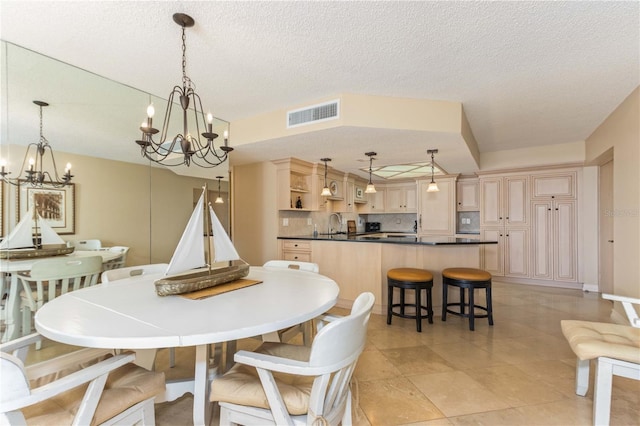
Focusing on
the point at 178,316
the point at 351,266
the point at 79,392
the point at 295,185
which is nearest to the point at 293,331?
the point at 178,316

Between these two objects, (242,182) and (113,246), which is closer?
(113,246)

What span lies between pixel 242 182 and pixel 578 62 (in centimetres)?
413

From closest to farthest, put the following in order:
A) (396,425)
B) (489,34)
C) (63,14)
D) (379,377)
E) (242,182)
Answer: (396,425) → (63,14) → (489,34) → (379,377) → (242,182)

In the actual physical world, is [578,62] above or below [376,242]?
above

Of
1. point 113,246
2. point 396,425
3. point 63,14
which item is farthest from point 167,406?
point 63,14

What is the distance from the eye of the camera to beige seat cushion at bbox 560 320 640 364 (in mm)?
1507

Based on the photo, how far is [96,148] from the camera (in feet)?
8.49

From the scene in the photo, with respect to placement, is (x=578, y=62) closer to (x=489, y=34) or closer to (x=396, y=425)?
(x=489, y=34)

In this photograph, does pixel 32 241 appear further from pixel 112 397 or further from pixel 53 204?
pixel 112 397

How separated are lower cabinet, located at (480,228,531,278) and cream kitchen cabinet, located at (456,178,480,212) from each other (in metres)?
0.58

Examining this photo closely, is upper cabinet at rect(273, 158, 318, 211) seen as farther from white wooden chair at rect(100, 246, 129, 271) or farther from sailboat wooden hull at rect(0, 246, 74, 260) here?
sailboat wooden hull at rect(0, 246, 74, 260)

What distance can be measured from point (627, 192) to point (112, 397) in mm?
4498

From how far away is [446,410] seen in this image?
1713 millimetres

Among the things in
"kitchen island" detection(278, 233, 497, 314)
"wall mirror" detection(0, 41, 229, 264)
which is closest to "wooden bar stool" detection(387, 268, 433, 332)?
"kitchen island" detection(278, 233, 497, 314)
